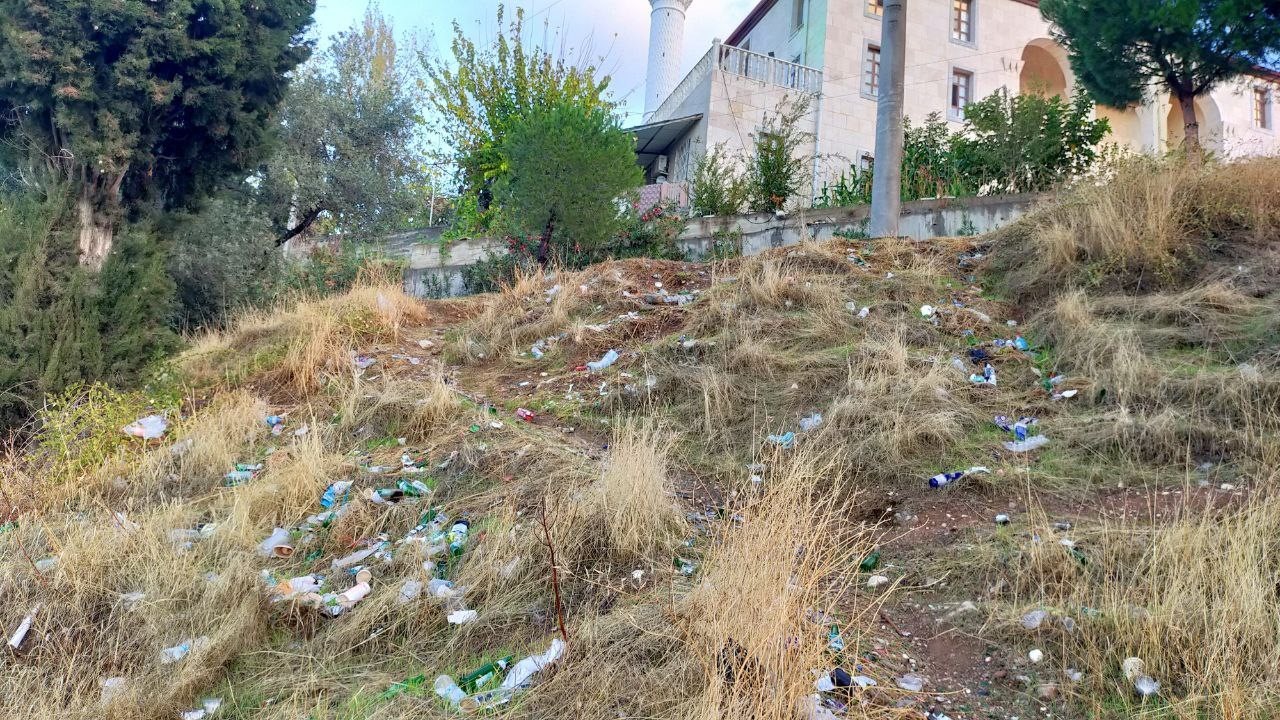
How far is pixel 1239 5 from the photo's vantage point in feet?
23.1

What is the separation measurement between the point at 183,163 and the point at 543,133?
349 centimetres

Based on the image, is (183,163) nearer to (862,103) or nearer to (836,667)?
(836,667)

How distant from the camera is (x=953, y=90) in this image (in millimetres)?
18312

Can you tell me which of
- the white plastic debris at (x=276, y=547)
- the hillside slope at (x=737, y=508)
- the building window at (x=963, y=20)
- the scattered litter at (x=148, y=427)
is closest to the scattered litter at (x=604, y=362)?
the hillside slope at (x=737, y=508)

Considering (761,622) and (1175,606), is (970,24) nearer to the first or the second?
(1175,606)

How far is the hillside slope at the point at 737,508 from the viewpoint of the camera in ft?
7.07

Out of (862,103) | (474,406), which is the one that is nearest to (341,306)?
(474,406)

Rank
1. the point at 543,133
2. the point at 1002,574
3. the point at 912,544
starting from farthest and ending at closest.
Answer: the point at 543,133
the point at 912,544
the point at 1002,574

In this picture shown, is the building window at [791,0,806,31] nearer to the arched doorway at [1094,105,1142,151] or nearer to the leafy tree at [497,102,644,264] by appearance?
the arched doorway at [1094,105,1142,151]

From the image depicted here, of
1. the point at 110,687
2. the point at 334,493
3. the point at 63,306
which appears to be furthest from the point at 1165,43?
the point at 63,306

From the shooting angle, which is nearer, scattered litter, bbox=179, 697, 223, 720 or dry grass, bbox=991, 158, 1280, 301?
scattered litter, bbox=179, 697, 223, 720

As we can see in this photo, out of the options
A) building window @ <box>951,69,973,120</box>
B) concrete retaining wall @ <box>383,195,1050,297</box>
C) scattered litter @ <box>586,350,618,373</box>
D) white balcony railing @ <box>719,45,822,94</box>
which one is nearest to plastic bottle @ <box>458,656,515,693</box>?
scattered litter @ <box>586,350,618,373</box>

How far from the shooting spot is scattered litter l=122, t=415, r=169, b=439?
4805 millimetres

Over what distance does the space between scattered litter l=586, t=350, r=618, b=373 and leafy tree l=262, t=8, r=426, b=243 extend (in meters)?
8.79
